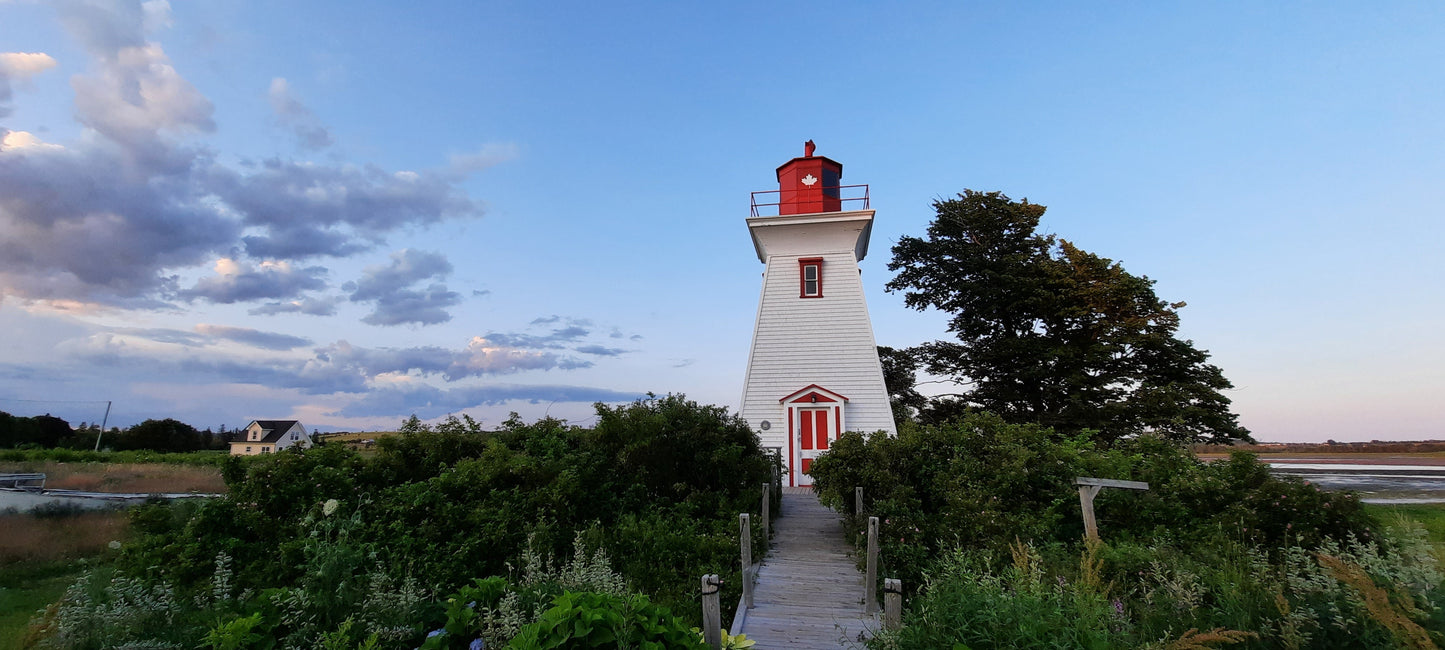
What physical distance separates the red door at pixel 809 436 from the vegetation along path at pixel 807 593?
464cm

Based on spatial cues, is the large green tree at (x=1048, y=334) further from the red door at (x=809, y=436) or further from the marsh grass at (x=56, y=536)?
the marsh grass at (x=56, y=536)

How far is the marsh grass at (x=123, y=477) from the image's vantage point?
19344 mm

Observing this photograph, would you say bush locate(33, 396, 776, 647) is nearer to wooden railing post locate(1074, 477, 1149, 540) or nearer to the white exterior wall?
the white exterior wall

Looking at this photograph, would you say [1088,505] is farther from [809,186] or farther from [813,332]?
[809,186]

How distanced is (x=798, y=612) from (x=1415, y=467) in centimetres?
2744

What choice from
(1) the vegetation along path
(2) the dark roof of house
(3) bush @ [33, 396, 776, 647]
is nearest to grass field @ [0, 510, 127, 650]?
(3) bush @ [33, 396, 776, 647]

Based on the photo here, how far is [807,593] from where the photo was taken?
7.98 m

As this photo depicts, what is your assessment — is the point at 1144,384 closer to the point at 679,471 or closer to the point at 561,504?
the point at 679,471

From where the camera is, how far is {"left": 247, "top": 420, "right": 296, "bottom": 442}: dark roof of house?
1567 inches

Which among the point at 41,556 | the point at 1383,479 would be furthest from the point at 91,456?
the point at 1383,479

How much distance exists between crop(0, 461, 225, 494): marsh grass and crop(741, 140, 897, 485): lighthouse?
17.3 meters

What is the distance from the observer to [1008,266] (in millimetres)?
21047

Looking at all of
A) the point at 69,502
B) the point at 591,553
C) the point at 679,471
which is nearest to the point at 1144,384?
the point at 679,471

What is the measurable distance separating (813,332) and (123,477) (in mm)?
27335
